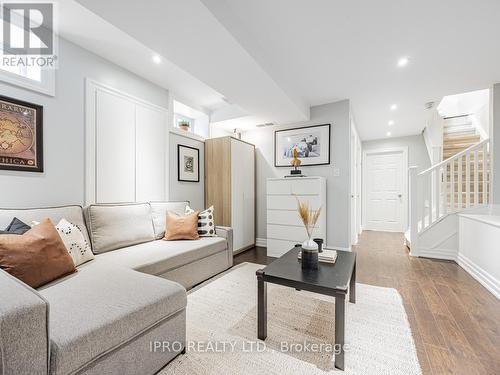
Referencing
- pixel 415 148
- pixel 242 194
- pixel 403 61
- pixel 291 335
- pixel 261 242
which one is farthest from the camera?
pixel 415 148

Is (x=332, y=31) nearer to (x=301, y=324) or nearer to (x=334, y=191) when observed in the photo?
(x=334, y=191)

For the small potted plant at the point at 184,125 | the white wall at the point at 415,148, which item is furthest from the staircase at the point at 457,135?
the small potted plant at the point at 184,125

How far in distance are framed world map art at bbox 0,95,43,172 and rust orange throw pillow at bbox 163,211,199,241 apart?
1.27 m

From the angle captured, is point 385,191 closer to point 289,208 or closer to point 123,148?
point 289,208

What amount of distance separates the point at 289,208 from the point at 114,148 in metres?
2.40

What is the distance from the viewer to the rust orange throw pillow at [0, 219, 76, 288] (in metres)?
1.28

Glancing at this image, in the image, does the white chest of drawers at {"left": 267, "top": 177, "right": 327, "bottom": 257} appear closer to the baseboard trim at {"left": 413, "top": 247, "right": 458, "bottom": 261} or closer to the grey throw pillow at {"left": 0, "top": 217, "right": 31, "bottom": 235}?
the baseboard trim at {"left": 413, "top": 247, "right": 458, "bottom": 261}

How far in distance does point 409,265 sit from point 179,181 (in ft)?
11.1

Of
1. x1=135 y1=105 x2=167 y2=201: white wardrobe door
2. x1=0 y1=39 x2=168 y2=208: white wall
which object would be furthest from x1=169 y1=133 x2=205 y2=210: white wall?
x1=0 y1=39 x2=168 y2=208: white wall

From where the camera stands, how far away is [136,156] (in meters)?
2.84

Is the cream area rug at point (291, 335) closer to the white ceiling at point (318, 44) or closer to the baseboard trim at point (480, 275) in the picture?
the baseboard trim at point (480, 275)

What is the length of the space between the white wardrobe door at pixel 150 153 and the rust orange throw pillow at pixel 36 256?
4.61 ft

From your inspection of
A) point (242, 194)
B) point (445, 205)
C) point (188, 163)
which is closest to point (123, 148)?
point (188, 163)

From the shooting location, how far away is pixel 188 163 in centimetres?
358
